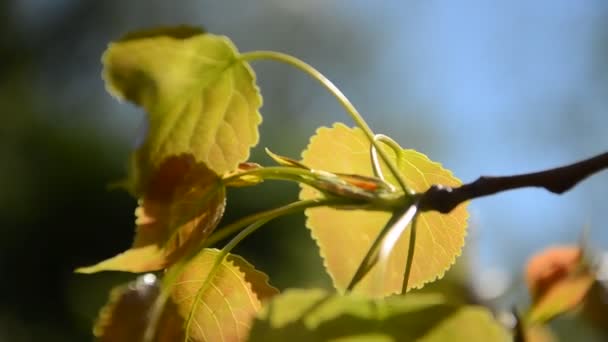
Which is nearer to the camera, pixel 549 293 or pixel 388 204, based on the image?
pixel 388 204

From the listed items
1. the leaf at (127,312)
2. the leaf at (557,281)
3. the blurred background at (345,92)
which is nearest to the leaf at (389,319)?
the leaf at (127,312)

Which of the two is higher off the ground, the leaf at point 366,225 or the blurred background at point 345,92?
the leaf at point 366,225

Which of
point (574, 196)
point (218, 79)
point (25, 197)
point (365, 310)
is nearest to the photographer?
point (365, 310)

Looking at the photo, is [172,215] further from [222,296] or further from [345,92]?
[345,92]

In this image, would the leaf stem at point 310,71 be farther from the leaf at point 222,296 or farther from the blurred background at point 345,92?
the blurred background at point 345,92

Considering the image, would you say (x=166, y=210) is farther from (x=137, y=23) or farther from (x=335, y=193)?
(x=137, y=23)

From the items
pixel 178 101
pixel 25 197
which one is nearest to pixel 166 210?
pixel 178 101
